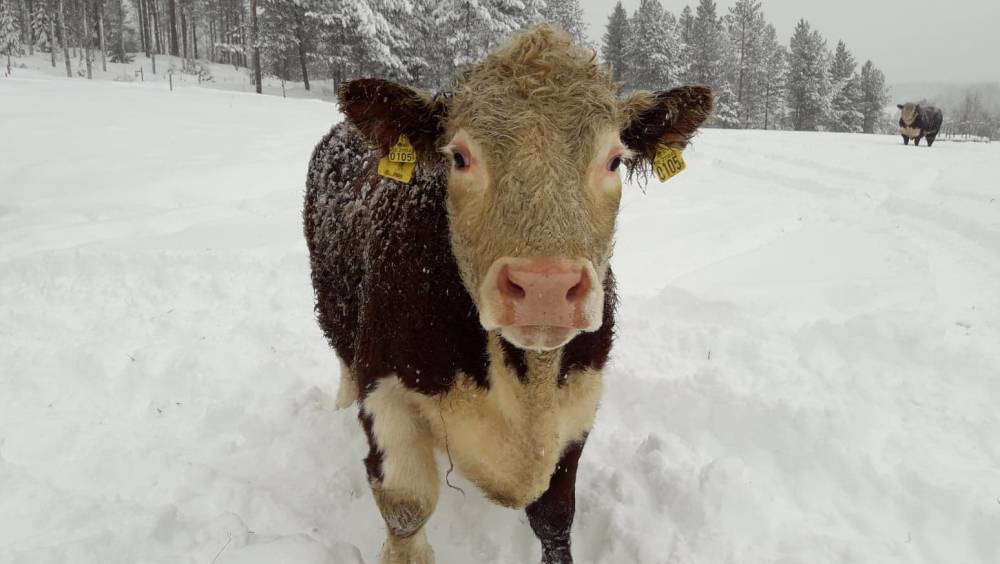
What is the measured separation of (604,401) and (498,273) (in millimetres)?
2815

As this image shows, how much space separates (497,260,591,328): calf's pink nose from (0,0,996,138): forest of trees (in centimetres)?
2174

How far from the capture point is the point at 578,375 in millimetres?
2545

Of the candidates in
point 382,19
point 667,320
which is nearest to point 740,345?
point 667,320

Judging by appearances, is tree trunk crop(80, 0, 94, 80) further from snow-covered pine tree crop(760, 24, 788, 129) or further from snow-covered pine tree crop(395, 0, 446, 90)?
snow-covered pine tree crop(760, 24, 788, 129)

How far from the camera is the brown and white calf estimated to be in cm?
190

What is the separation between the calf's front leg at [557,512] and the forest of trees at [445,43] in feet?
69.8

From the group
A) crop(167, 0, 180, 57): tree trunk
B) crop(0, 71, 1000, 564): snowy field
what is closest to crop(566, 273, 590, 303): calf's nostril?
crop(0, 71, 1000, 564): snowy field

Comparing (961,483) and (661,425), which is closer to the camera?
(961,483)

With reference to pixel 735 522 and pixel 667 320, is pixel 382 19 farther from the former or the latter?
pixel 735 522

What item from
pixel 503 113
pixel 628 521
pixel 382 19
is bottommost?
pixel 628 521

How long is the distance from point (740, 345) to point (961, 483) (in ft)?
6.31

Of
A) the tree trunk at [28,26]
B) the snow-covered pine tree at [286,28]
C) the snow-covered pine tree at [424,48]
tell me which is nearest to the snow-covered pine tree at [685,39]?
the snow-covered pine tree at [424,48]

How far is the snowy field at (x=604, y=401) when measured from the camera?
293 centimetres

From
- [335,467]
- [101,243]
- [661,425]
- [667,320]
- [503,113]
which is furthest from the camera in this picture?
[101,243]
